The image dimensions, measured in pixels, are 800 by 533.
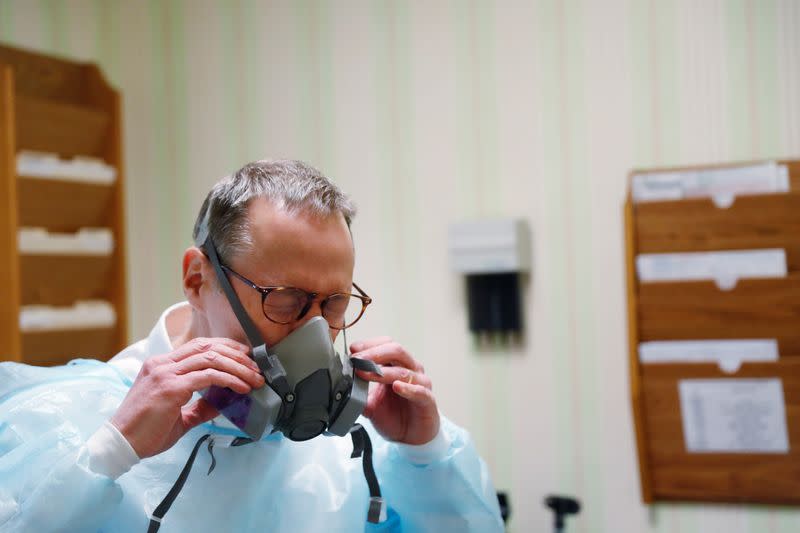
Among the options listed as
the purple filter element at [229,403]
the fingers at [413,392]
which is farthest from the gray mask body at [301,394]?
the fingers at [413,392]

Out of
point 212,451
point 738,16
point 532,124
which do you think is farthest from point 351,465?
point 738,16

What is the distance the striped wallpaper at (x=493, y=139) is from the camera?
2562 millimetres

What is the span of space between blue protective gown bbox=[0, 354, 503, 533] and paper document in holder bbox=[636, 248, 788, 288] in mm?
1147

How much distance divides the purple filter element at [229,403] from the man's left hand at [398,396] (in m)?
0.21

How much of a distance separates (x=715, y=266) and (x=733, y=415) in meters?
0.44

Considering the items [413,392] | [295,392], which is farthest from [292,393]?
[413,392]

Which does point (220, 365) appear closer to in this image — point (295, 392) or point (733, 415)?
point (295, 392)

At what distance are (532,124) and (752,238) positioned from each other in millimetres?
771

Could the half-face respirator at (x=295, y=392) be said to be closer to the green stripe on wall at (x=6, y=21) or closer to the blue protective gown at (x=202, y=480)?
the blue protective gown at (x=202, y=480)

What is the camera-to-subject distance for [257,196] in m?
1.40

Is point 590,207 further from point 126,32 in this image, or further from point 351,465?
point 126,32

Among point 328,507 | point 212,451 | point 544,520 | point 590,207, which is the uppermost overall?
point 590,207

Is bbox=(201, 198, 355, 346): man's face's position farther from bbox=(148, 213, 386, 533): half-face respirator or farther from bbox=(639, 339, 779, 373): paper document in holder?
bbox=(639, 339, 779, 373): paper document in holder

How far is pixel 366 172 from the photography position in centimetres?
300
